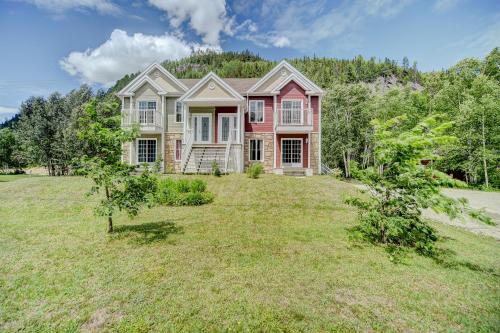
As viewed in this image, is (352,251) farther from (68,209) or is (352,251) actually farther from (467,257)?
(68,209)

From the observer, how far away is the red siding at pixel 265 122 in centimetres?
1995

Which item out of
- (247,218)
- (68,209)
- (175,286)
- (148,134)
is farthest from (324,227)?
(148,134)

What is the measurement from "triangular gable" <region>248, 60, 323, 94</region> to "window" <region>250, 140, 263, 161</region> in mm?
4410

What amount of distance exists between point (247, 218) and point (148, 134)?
49.8ft

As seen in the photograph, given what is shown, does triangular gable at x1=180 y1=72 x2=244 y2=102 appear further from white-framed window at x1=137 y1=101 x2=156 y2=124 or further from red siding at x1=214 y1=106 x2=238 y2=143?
white-framed window at x1=137 y1=101 x2=156 y2=124

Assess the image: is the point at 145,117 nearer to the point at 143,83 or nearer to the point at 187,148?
the point at 143,83

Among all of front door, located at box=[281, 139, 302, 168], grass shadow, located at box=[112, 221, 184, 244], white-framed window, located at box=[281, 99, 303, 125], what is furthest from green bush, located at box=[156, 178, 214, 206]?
white-framed window, located at box=[281, 99, 303, 125]

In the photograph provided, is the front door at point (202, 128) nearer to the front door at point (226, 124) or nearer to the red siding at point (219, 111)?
the red siding at point (219, 111)

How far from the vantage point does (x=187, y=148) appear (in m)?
18.2

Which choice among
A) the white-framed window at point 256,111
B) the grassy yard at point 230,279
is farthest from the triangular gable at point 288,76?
the grassy yard at point 230,279

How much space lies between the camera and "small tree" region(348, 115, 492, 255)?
17.1 feet

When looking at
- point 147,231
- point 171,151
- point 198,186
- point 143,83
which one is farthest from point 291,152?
point 147,231

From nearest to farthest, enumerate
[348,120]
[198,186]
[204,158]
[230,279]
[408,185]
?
[230,279]
[408,185]
[198,186]
[204,158]
[348,120]

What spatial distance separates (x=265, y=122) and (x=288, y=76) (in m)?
4.21
